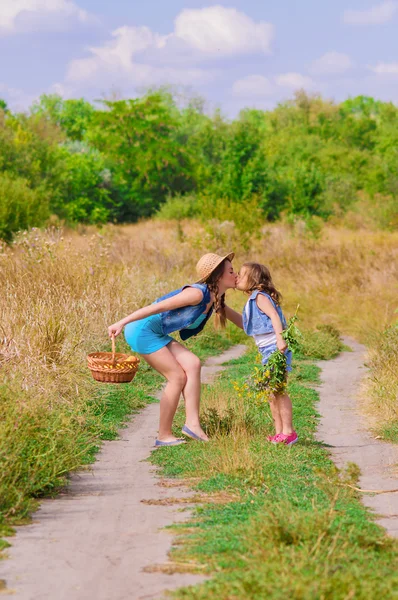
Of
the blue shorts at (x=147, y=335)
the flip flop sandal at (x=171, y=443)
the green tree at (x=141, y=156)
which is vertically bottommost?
the flip flop sandal at (x=171, y=443)

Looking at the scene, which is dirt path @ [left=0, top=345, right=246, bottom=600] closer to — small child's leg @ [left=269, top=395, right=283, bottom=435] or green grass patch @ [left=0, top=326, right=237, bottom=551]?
green grass patch @ [left=0, top=326, right=237, bottom=551]

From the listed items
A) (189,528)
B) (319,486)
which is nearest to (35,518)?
(189,528)

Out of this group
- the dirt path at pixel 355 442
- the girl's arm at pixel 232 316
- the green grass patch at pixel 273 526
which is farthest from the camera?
the girl's arm at pixel 232 316

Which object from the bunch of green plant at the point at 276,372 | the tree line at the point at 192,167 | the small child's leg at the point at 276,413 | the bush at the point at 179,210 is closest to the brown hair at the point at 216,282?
the bunch of green plant at the point at 276,372

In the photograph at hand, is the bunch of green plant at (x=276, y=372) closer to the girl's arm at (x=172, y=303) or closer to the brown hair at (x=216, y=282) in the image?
the brown hair at (x=216, y=282)

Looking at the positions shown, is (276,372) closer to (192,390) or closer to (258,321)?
(258,321)

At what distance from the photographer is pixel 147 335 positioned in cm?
660

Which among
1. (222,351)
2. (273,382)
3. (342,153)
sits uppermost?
(342,153)

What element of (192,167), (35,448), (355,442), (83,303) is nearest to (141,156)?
(192,167)

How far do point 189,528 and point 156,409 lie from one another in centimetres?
398

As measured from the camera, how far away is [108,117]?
49.6m

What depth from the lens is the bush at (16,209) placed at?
21781 mm

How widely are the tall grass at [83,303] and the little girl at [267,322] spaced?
1.43m

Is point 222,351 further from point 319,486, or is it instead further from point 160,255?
point 319,486
